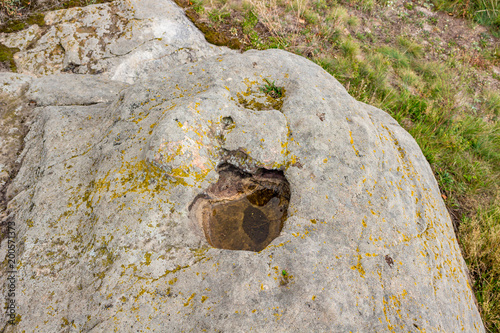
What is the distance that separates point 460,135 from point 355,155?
4.54m

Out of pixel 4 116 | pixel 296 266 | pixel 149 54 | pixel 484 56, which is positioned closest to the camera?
pixel 296 266

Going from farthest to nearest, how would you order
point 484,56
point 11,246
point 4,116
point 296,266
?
point 484,56 → point 4,116 → point 11,246 → point 296,266

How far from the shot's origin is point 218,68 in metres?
3.95

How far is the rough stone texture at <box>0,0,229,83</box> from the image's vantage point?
5363mm

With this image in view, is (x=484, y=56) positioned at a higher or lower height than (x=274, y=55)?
lower

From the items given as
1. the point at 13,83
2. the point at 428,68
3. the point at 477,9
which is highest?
the point at 477,9

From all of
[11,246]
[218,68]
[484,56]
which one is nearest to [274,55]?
[218,68]

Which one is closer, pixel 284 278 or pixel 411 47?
pixel 284 278

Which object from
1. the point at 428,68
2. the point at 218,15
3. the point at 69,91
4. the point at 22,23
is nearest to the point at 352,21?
the point at 428,68

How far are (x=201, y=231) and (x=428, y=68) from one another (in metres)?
7.87

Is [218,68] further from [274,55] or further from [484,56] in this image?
[484,56]

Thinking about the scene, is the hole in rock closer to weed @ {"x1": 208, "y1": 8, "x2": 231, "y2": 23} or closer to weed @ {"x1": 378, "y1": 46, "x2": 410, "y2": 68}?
weed @ {"x1": 208, "y1": 8, "x2": 231, "y2": 23}

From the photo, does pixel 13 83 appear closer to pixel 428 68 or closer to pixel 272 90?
pixel 272 90

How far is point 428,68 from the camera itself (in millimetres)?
7617
